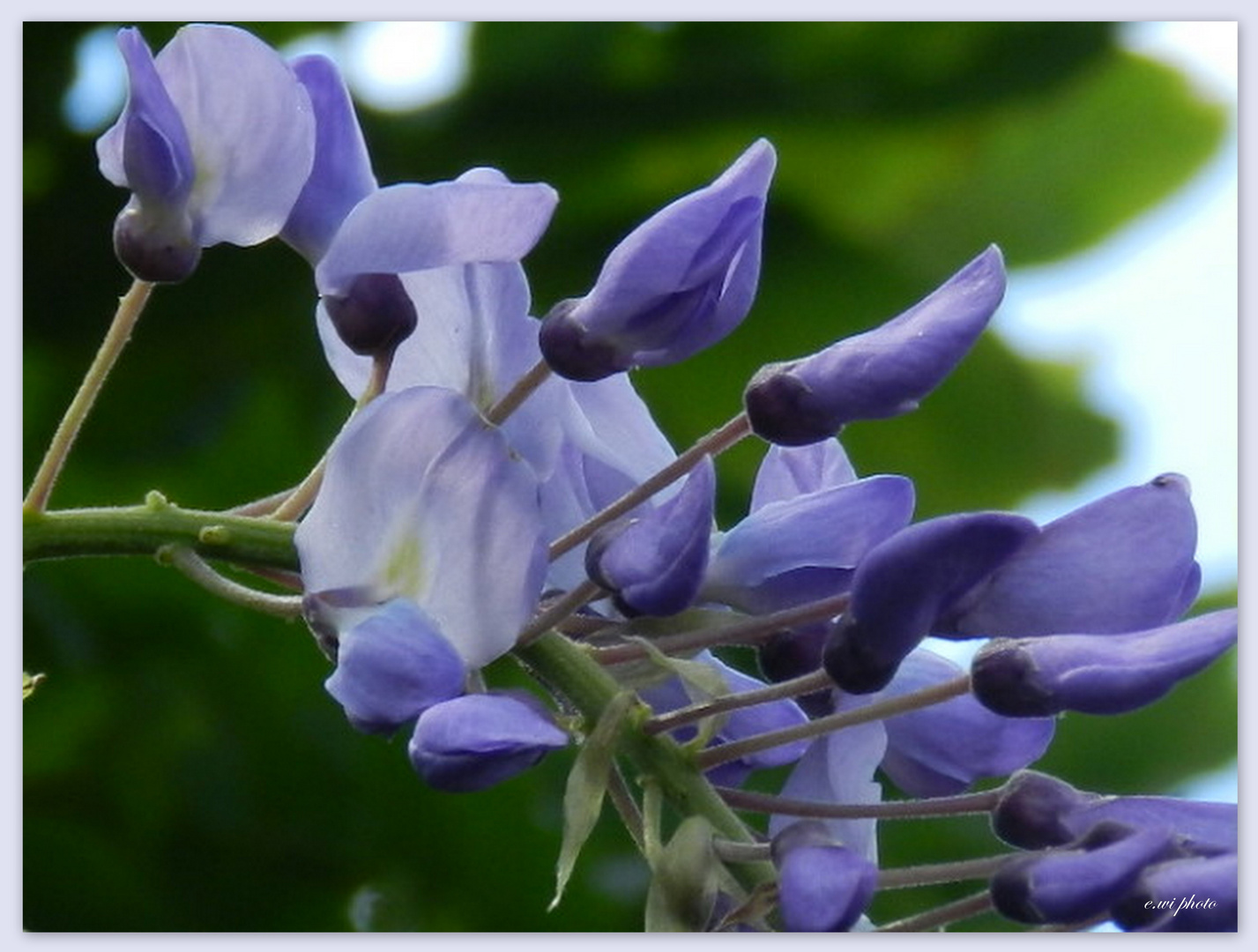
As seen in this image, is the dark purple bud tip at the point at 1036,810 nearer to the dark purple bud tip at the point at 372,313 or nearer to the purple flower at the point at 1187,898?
the purple flower at the point at 1187,898

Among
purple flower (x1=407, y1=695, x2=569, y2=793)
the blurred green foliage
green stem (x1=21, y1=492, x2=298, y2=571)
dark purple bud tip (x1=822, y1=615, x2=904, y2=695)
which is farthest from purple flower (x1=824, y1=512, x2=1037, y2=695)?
the blurred green foliage

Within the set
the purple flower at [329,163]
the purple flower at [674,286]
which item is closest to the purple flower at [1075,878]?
the purple flower at [674,286]

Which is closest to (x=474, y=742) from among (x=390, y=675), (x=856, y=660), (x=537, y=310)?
(x=390, y=675)

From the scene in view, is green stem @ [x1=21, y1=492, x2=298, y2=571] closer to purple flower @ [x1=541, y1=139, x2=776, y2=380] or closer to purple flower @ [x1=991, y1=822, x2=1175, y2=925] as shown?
purple flower @ [x1=541, y1=139, x2=776, y2=380]

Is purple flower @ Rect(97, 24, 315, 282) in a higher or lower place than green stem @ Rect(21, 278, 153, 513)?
higher

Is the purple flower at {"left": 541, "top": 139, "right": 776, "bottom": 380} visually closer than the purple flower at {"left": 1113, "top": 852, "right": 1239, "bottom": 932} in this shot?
No

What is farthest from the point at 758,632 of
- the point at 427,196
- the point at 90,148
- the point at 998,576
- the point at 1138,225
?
the point at 1138,225

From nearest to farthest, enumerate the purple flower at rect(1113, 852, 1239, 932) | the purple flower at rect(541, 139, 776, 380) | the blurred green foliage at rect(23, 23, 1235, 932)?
the purple flower at rect(1113, 852, 1239, 932), the purple flower at rect(541, 139, 776, 380), the blurred green foliage at rect(23, 23, 1235, 932)
